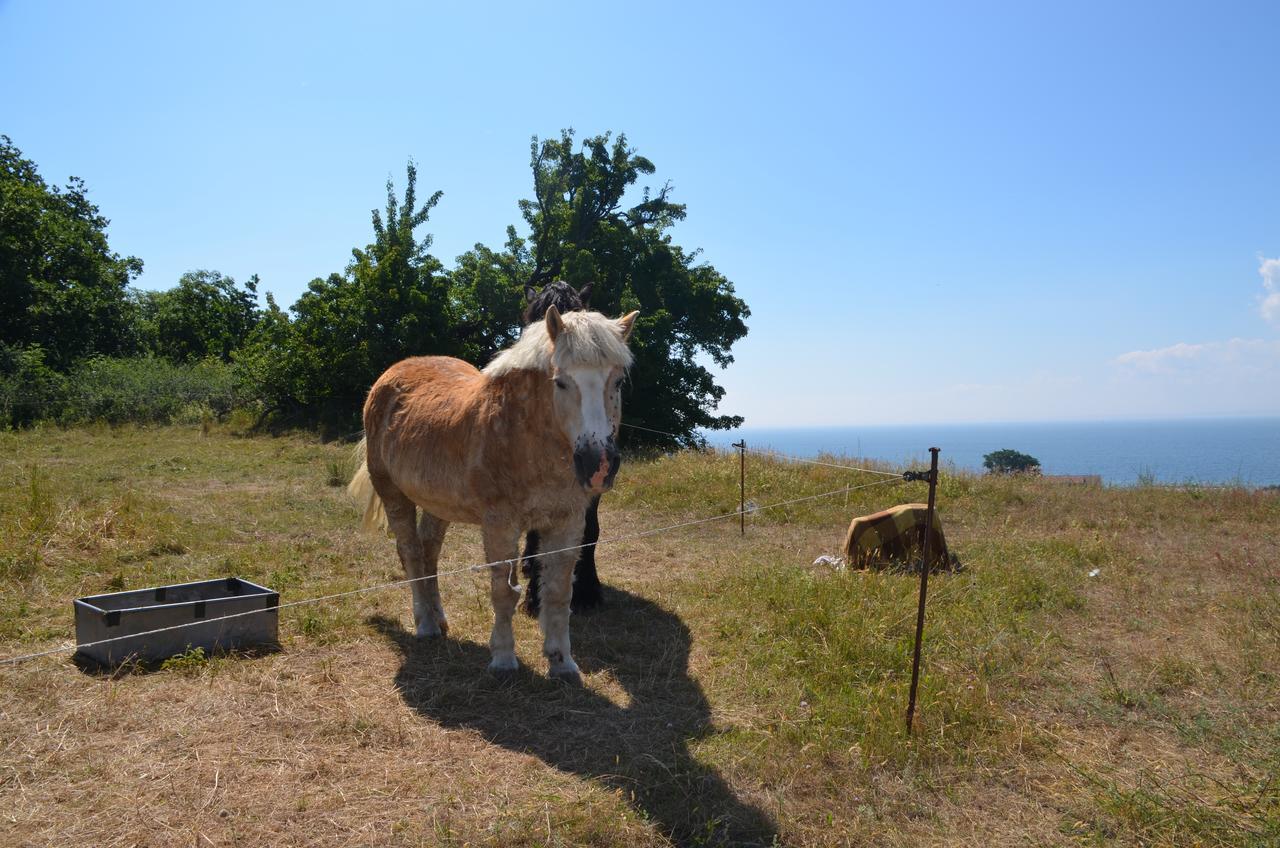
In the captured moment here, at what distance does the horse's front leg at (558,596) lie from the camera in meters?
4.13

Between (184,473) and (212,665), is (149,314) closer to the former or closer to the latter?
(184,473)

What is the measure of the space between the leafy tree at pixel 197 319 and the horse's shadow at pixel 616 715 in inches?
1103

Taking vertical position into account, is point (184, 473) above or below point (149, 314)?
below

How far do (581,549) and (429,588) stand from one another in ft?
3.61

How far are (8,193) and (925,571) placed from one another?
1162 inches

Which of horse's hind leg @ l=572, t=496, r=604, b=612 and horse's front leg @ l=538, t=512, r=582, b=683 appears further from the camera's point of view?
horse's hind leg @ l=572, t=496, r=604, b=612

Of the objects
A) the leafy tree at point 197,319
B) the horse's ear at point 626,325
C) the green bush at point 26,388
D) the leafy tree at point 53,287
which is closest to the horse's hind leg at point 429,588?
the horse's ear at point 626,325

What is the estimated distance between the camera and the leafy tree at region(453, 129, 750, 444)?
61.5 ft

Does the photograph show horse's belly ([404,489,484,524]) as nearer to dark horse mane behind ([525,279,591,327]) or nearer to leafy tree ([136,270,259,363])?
dark horse mane behind ([525,279,591,327])

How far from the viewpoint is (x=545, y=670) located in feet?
14.2

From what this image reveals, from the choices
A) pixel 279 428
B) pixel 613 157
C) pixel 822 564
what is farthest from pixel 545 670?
pixel 613 157

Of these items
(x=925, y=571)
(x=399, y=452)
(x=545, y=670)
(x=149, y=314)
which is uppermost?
(x=149, y=314)

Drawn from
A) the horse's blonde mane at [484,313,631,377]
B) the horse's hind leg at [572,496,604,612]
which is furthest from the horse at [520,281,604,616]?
the horse's blonde mane at [484,313,631,377]

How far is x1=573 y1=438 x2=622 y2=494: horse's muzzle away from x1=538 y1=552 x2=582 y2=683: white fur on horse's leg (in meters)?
0.87
